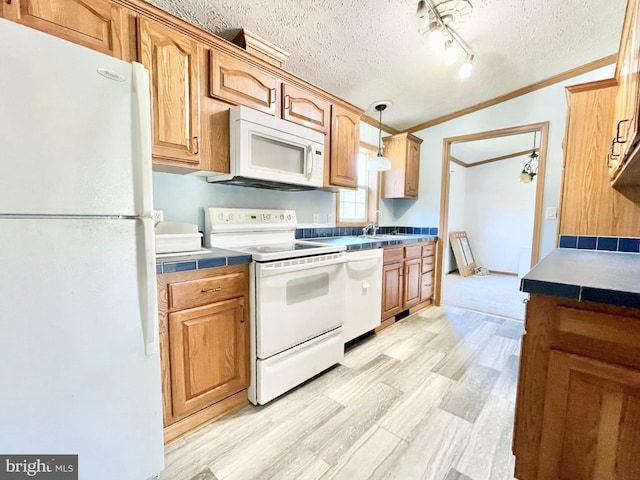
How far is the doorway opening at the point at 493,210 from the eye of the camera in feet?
14.9

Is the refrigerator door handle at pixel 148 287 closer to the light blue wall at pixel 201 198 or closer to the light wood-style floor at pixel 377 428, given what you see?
the light wood-style floor at pixel 377 428

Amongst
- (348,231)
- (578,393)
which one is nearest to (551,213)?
(348,231)

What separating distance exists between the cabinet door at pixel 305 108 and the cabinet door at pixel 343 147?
0.37 ft

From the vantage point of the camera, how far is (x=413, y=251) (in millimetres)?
3113

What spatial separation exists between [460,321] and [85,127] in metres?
3.50

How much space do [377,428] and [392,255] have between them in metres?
1.60

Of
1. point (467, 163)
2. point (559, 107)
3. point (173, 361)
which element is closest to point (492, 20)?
point (559, 107)

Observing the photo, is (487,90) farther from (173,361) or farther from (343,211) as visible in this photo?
(173,361)

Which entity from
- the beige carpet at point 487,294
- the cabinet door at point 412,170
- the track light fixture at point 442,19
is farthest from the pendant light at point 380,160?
the beige carpet at point 487,294

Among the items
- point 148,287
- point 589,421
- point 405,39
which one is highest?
point 405,39

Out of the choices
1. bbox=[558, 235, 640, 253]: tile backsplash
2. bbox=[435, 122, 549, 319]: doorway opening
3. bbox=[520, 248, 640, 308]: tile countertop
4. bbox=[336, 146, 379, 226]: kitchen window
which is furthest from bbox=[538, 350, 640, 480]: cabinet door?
bbox=[435, 122, 549, 319]: doorway opening

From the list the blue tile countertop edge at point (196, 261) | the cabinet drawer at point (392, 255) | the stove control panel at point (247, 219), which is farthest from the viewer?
the cabinet drawer at point (392, 255)

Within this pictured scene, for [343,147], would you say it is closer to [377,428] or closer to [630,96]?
[630,96]

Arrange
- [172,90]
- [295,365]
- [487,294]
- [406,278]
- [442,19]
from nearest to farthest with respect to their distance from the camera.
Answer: [172,90]
[295,365]
[442,19]
[406,278]
[487,294]
